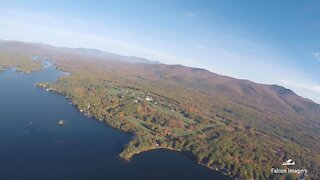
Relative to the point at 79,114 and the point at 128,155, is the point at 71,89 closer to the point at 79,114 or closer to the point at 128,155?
the point at 79,114

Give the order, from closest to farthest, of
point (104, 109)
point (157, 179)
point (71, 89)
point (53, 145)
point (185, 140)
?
point (157, 179) < point (53, 145) < point (185, 140) < point (104, 109) < point (71, 89)

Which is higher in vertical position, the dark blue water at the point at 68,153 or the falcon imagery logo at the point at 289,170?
the falcon imagery logo at the point at 289,170

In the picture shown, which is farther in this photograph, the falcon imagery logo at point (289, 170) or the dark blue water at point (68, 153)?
the falcon imagery logo at point (289, 170)

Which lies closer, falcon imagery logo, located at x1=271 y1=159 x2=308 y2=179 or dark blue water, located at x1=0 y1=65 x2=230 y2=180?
dark blue water, located at x1=0 y1=65 x2=230 y2=180

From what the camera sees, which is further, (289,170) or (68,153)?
(289,170)

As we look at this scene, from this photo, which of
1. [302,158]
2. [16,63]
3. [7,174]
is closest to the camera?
[7,174]

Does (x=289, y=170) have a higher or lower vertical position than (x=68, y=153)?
higher

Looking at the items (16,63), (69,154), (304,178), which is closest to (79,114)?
(69,154)

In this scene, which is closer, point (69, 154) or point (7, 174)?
point (7, 174)
